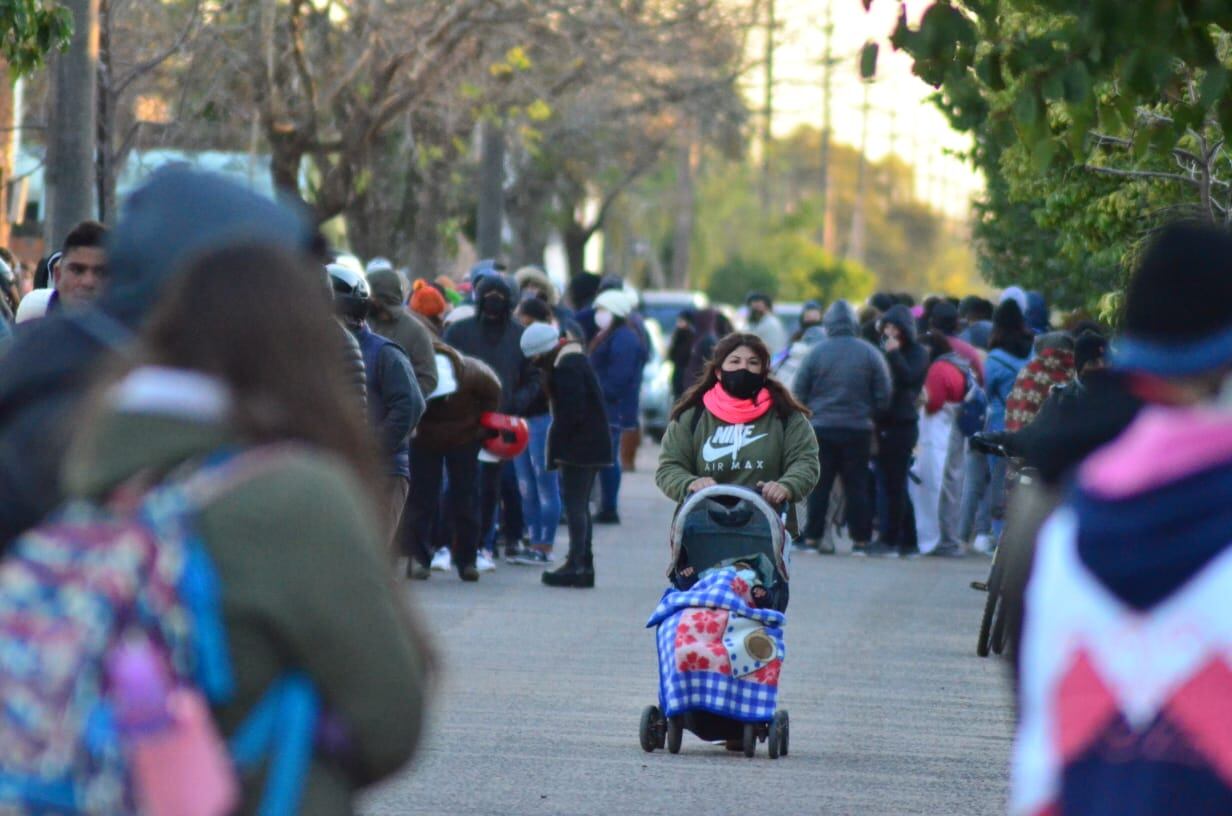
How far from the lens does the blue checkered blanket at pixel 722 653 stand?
8.43m

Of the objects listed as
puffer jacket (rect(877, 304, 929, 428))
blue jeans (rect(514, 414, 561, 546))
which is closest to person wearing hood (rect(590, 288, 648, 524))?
puffer jacket (rect(877, 304, 929, 428))

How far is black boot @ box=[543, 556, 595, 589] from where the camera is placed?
14.7 meters

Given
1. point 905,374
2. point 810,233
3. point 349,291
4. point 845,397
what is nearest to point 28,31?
point 349,291

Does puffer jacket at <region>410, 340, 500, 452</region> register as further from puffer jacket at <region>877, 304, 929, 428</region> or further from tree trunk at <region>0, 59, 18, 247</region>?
tree trunk at <region>0, 59, 18, 247</region>

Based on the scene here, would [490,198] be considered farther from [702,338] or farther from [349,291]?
[349,291]

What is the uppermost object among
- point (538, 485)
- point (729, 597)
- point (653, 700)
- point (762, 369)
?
point (762, 369)

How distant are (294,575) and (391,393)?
321 inches

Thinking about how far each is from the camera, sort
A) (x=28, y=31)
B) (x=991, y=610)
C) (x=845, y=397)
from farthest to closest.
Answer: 1. (x=845, y=397)
2. (x=991, y=610)
3. (x=28, y=31)

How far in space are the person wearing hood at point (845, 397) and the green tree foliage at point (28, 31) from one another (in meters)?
7.91

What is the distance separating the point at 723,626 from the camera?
8.49m

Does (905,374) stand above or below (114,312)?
below

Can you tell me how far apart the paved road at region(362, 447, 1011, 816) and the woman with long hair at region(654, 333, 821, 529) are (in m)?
1.06

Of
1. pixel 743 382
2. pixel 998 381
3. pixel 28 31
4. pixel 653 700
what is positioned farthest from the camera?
pixel 998 381

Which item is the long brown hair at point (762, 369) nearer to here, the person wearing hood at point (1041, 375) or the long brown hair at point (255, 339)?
the person wearing hood at point (1041, 375)
